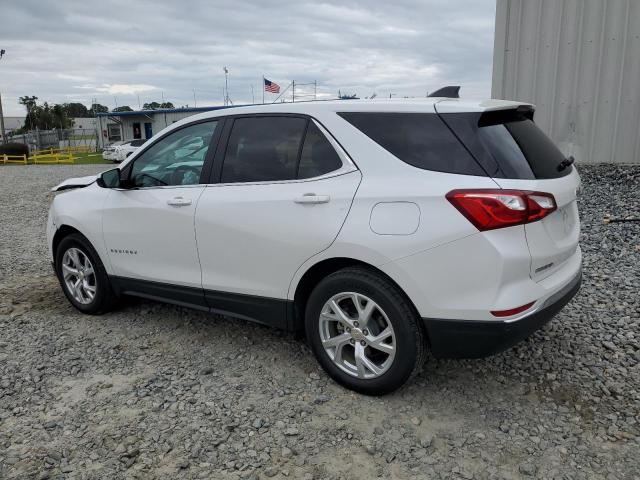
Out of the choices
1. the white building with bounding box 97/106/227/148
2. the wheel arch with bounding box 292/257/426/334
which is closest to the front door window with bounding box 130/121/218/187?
the wheel arch with bounding box 292/257/426/334

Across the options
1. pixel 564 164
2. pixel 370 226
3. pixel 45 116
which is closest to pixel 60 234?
pixel 370 226

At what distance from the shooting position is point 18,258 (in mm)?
6832

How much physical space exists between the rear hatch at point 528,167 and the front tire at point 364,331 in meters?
0.74

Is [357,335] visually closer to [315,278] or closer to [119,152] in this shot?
[315,278]

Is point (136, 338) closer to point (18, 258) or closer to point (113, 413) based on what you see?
point (113, 413)

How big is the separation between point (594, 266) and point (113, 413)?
456cm

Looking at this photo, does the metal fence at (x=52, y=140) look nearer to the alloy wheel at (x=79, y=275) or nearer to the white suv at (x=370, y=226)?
the alloy wheel at (x=79, y=275)

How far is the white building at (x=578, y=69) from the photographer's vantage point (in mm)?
9141

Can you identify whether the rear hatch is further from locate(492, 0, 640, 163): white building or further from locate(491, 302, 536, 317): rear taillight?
locate(492, 0, 640, 163): white building

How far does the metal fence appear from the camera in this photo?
4225 centimetres

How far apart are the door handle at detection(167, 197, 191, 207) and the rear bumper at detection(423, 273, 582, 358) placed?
1.86m

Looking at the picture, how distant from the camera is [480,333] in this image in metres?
2.75

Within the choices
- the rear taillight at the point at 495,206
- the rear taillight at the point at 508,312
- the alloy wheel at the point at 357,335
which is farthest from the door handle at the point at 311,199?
the rear taillight at the point at 508,312

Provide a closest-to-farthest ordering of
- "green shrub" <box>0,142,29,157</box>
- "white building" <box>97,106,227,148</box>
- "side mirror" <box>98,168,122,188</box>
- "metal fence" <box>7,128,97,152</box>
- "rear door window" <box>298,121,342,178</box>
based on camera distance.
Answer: "rear door window" <box>298,121,342,178</box> → "side mirror" <box>98,168,122,188</box> → "green shrub" <box>0,142,29,157</box> → "metal fence" <box>7,128,97,152</box> → "white building" <box>97,106,227,148</box>
